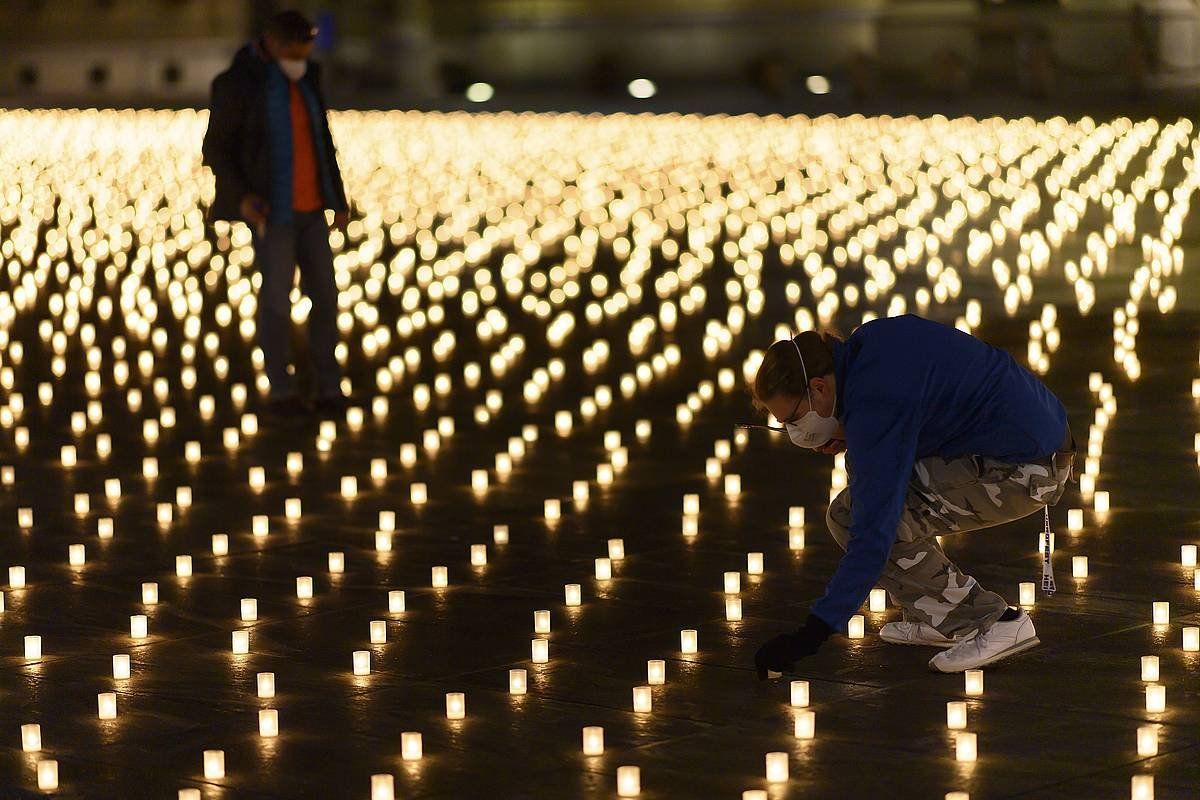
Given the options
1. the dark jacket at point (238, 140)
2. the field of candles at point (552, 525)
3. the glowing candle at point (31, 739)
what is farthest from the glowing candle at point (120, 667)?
the dark jacket at point (238, 140)

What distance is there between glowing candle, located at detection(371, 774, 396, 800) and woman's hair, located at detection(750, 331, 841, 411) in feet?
4.69

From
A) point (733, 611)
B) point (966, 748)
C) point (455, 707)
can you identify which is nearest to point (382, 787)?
point (455, 707)

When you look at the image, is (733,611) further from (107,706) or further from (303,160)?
(303,160)

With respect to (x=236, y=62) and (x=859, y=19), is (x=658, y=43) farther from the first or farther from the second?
(x=236, y=62)

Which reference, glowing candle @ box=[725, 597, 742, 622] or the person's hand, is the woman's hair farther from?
the person's hand

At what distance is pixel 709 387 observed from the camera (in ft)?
42.1

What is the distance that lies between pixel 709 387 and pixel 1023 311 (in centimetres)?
364

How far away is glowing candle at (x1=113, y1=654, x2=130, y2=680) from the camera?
7.06 meters

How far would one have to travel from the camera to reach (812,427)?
6465 mm

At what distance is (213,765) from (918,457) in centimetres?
218

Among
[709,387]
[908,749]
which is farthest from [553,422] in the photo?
[908,749]

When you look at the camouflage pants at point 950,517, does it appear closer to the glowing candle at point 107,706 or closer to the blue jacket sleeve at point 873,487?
the blue jacket sleeve at point 873,487

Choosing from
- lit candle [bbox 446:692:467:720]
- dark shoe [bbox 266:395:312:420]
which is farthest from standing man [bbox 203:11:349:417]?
lit candle [bbox 446:692:467:720]

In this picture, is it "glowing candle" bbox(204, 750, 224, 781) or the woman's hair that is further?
the woman's hair
